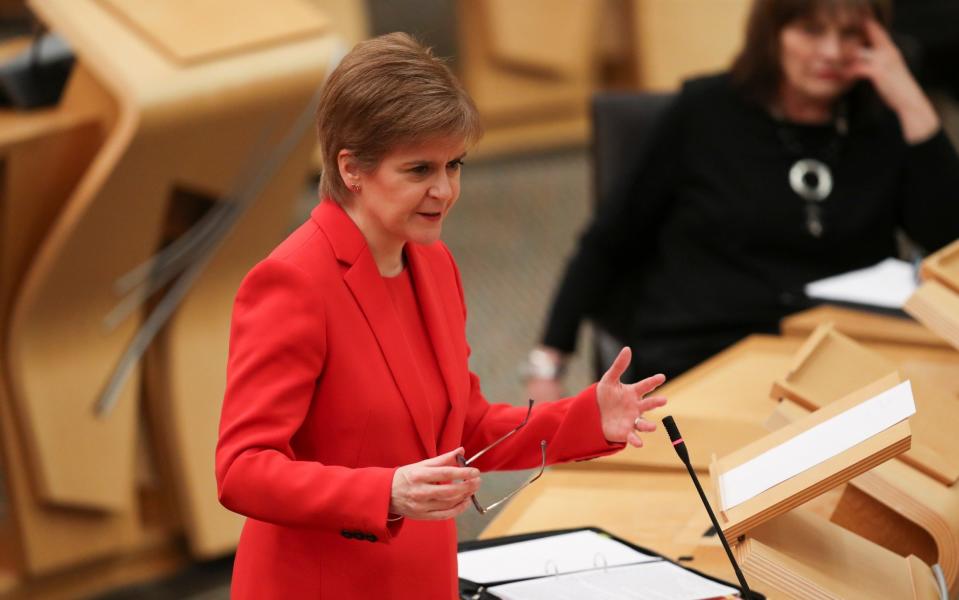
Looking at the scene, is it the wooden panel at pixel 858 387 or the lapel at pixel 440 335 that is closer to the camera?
the lapel at pixel 440 335

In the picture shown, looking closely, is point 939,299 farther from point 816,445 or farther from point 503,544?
point 503,544

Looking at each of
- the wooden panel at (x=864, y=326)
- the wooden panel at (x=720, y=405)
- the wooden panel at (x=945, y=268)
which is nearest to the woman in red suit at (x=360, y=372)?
the wooden panel at (x=720, y=405)

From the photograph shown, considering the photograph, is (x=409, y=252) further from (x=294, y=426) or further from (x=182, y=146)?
(x=182, y=146)

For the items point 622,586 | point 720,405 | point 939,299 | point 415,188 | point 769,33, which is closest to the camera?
→ point 415,188

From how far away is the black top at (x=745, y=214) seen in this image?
2.56 metres

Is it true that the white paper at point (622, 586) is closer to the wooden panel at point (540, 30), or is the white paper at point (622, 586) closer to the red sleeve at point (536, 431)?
the red sleeve at point (536, 431)

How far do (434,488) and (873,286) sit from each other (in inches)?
62.1

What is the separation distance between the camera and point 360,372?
4.10 ft

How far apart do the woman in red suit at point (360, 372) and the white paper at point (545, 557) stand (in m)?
0.20

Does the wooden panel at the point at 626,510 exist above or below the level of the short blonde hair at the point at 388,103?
below

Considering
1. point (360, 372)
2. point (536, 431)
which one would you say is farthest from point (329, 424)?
point (536, 431)

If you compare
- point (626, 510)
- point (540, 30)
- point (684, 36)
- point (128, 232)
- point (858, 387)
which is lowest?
point (540, 30)

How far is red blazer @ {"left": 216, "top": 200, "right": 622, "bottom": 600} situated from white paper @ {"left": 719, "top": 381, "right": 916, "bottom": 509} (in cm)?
31

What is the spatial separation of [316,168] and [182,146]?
276 cm
